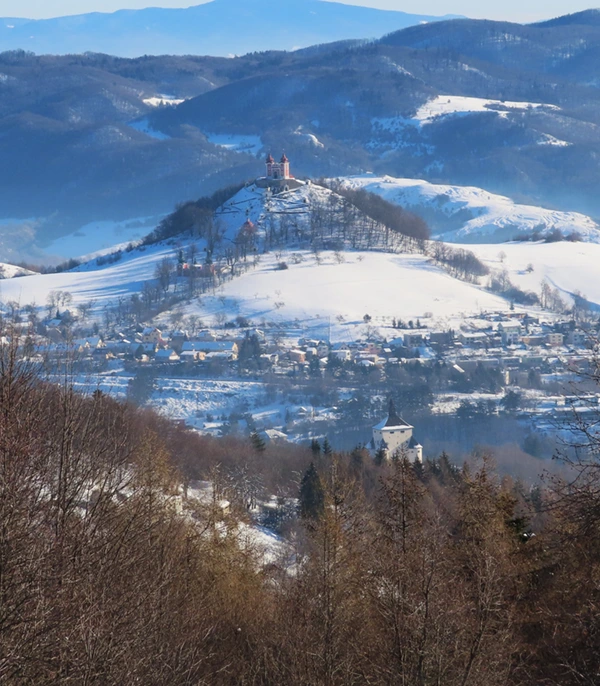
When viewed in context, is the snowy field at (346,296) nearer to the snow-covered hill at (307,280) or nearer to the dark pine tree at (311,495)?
the snow-covered hill at (307,280)

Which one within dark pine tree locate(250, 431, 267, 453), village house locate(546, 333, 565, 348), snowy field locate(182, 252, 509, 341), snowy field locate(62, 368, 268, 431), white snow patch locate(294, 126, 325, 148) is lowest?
snowy field locate(62, 368, 268, 431)

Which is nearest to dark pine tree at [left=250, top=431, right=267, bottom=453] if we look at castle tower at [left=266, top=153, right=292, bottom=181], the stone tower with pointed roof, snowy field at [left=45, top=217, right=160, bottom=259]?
the stone tower with pointed roof

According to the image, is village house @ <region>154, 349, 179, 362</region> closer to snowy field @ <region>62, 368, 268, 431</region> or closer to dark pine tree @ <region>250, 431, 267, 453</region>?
snowy field @ <region>62, 368, 268, 431</region>

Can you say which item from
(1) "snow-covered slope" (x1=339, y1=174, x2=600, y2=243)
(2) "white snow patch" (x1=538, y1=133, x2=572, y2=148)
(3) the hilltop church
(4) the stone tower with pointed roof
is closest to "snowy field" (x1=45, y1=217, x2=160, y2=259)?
(1) "snow-covered slope" (x1=339, y1=174, x2=600, y2=243)

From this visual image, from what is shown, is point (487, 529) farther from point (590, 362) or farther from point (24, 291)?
point (24, 291)

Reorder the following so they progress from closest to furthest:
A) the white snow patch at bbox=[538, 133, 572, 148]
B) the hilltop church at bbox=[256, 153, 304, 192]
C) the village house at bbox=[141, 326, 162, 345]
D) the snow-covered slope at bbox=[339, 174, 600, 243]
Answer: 1. the village house at bbox=[141, 326, 162, 345]
2. the hilltop church at bbox=[256, 153, 304, 192]
3. the snow-covered slope at bbox=[339, 174, 600, 243]
4. the white snow patch at bbox=[538, 133, 572, 148]

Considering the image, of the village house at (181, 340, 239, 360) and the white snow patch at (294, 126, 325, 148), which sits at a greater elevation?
the white snow patch at (294, 126, 325, 148)

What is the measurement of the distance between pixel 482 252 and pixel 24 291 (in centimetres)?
3390

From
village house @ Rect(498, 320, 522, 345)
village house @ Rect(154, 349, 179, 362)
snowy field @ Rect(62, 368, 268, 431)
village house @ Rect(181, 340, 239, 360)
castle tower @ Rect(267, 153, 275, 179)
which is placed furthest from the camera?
castle tower @ Rect(267, 153, 275, 179)

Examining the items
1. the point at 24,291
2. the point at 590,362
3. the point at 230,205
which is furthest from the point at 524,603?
the point at 230,205

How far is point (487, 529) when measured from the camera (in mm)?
12211

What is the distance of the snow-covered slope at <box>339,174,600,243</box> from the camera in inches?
4717

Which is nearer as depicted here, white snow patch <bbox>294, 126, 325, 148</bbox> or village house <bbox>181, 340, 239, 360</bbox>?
village house <bbox>181, 340, 239, 360</bbox>

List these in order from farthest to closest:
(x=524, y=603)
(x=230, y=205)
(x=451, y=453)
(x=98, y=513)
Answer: (x=230, y=205), (x=451, y=453), (x=524, y=603), (x=98, y=513)
